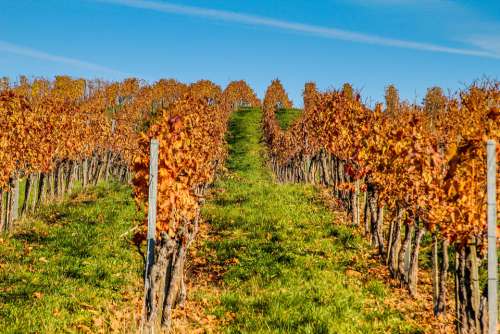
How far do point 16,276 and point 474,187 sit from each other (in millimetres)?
11766

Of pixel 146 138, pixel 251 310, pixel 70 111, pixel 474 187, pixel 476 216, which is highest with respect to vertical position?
pixel 70 111

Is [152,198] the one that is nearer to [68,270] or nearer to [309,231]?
[68,270]

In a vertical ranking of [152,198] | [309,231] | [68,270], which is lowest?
[68,270]

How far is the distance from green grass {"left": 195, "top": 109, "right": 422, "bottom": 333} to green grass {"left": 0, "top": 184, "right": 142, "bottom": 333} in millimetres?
2612

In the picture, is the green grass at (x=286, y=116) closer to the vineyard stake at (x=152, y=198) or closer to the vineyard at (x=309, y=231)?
the vineyard at (x=309, y=231)

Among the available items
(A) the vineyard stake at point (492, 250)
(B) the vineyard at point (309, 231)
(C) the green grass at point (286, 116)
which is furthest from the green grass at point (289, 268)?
(C) the green grass at point (286, 116)

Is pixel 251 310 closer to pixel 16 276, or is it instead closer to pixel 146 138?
pixel 146 138

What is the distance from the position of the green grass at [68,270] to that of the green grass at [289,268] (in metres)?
2.61

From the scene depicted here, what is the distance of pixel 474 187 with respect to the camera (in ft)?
31.5

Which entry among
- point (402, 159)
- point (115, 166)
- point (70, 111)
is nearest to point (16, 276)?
point (402, 159)

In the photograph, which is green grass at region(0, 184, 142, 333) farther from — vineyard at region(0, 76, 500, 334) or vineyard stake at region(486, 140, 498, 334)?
vineyard stake at region(486, 140, 498, 334)

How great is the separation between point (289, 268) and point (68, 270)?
6.50m

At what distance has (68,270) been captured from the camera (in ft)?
43.1

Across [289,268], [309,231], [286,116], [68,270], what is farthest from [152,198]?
[286,116]
